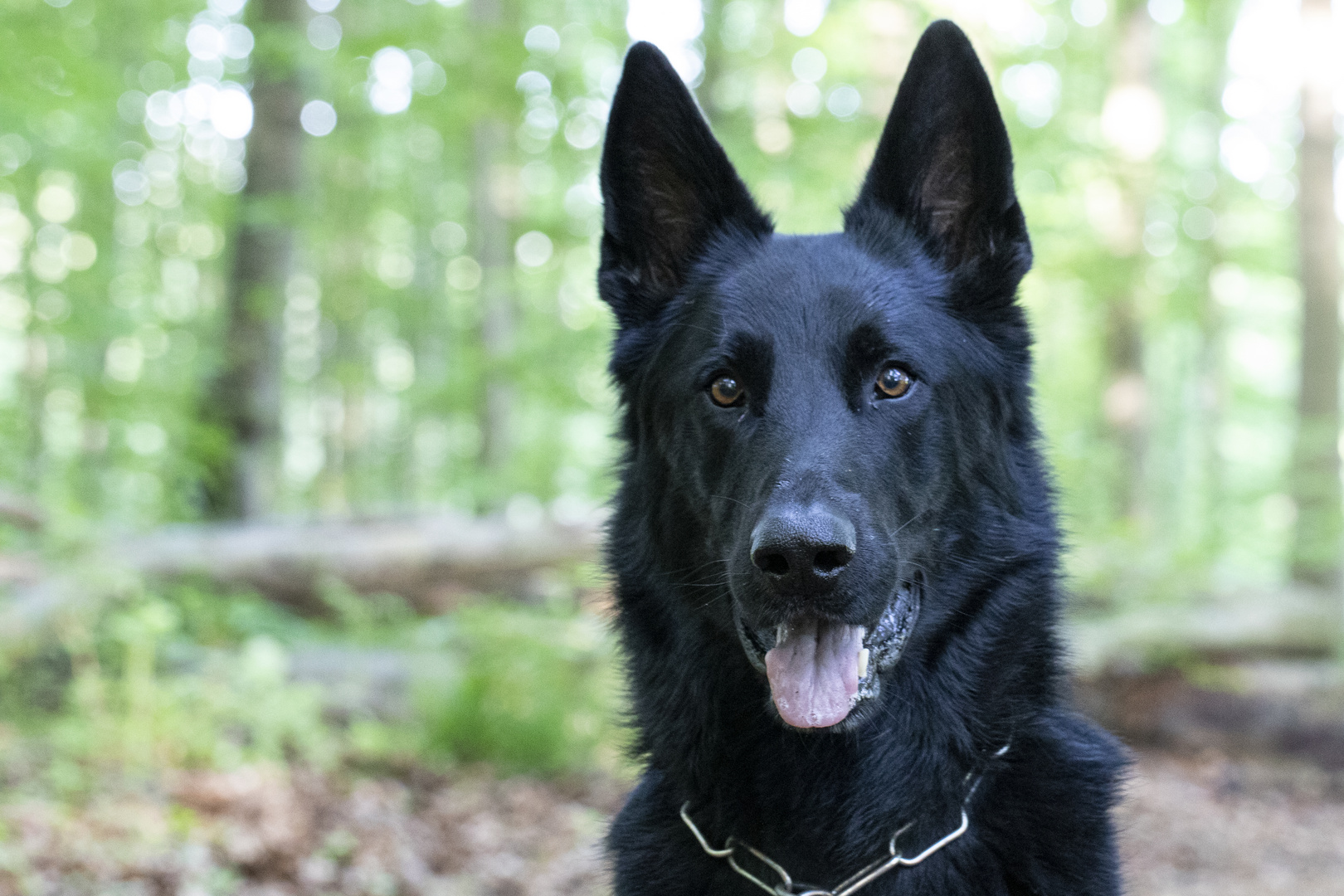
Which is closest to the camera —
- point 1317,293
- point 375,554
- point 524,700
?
point 524,700

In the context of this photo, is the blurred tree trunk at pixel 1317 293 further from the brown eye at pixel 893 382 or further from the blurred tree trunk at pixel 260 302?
the blurred tree trunk at pixel 260 302

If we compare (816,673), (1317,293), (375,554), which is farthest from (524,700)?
(1317,293)

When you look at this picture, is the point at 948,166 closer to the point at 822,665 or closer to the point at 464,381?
the point at 822,665

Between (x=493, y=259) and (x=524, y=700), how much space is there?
608 cm

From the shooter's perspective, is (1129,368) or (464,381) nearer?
(464,381)

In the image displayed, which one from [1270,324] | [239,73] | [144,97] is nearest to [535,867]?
[239,73]

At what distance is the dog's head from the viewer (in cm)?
194

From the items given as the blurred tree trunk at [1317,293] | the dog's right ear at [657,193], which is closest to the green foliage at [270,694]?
the dog's right ear at [657,193]

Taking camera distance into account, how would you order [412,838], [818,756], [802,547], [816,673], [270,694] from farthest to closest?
[270,694] → [412,838] → [818,756] → [816,673] → [802,547]

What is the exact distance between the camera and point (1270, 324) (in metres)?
18.8

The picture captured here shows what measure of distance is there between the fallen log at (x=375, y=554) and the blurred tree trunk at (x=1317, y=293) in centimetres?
612

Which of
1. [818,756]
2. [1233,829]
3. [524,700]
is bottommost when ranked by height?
[1233,829]

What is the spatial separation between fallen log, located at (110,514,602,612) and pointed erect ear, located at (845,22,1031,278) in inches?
182

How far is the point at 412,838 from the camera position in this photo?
464 cm
